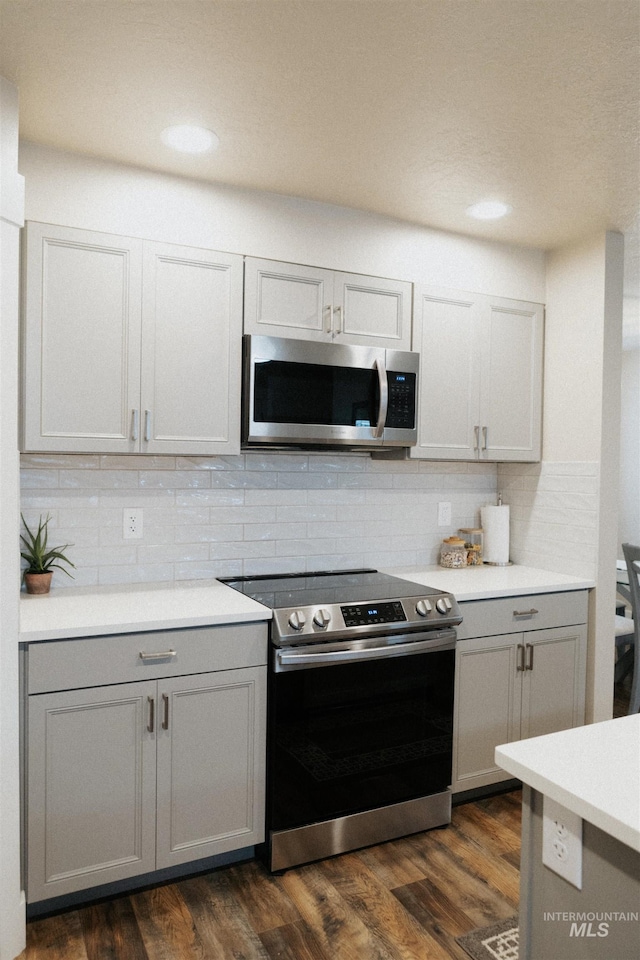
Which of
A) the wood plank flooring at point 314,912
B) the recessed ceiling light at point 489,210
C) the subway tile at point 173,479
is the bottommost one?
the wood plank flooring at point 314,912

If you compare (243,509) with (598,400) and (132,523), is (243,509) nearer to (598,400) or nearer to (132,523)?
(132,523)

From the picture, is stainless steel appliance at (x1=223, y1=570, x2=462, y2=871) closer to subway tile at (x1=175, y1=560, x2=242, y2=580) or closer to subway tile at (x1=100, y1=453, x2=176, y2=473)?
subway tile at (x1=175, y1=560, x2=242, y2=580)

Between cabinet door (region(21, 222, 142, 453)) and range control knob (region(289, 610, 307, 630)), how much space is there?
0.85 metres

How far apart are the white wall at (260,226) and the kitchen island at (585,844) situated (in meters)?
2.11

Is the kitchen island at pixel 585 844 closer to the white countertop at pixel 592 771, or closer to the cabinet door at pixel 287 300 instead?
the white countertop at pixel 592 771

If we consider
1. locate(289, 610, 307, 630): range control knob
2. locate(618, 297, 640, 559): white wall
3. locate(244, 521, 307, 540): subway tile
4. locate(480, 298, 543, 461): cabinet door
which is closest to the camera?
locate(289, 610, 307, 630): range control knob

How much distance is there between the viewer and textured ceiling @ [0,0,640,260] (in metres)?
1.61

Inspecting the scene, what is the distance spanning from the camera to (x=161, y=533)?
2.78m

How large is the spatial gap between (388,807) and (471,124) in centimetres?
240

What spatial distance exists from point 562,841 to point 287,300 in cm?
211

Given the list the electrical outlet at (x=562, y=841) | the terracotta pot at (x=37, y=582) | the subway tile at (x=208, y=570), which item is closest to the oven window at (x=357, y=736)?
the subway tile at (x=208, y=570)

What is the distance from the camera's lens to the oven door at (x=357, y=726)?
7.55ft

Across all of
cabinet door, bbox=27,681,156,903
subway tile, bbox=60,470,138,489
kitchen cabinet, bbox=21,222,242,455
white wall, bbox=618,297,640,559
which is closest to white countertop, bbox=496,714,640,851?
cabinet door, bbox=27,681,156,903

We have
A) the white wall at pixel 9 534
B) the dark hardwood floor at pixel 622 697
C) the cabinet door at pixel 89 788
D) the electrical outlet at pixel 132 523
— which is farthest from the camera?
the dark hardwood floor at pixel 622 697
